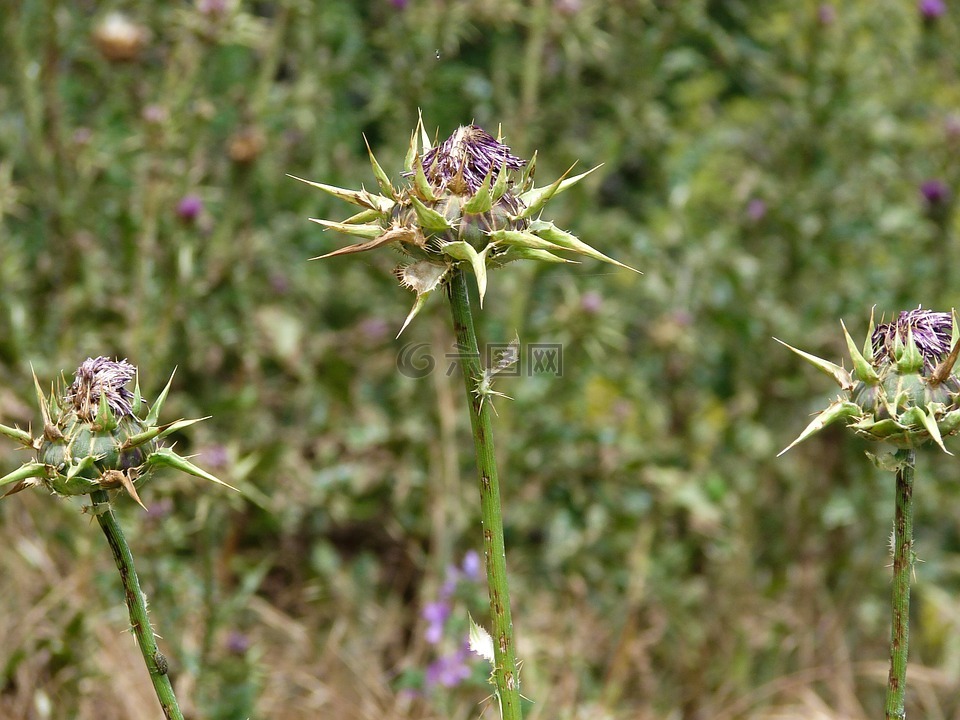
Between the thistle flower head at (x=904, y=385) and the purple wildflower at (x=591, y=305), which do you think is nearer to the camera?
the thistle flower head at (x=904, y=385)

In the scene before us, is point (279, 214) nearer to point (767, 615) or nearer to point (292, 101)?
point (292, 101)

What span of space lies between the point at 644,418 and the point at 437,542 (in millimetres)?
1278

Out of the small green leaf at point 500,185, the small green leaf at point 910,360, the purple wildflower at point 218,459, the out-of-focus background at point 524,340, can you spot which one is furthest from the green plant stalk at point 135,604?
the out-of-focus background at point 524,340

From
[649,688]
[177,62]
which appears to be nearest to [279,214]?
[177,62]

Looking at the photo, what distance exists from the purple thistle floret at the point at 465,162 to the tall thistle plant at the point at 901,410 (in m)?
0.69

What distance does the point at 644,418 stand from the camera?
5055 mm

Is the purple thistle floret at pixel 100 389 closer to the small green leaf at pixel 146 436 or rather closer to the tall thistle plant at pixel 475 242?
the small green leaf at pixel 146 436

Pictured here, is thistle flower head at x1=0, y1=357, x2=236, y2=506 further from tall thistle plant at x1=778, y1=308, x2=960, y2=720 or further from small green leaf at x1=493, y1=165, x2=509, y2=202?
A: tall thistle plant at x1=778, y1=308, x2=960, y2=720

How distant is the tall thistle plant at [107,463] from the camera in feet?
5.84

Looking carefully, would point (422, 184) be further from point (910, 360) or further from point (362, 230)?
point (910, 360)

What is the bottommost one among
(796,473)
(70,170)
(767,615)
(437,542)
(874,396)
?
(874,396)

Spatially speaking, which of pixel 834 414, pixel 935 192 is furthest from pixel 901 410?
pixel 935 192

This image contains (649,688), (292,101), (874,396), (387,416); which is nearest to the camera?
(874,396)

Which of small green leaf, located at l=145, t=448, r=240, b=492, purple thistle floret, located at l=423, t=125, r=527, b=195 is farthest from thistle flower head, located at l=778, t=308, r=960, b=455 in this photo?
small green leaf, located at l=145, t=448, r=240, b=492
